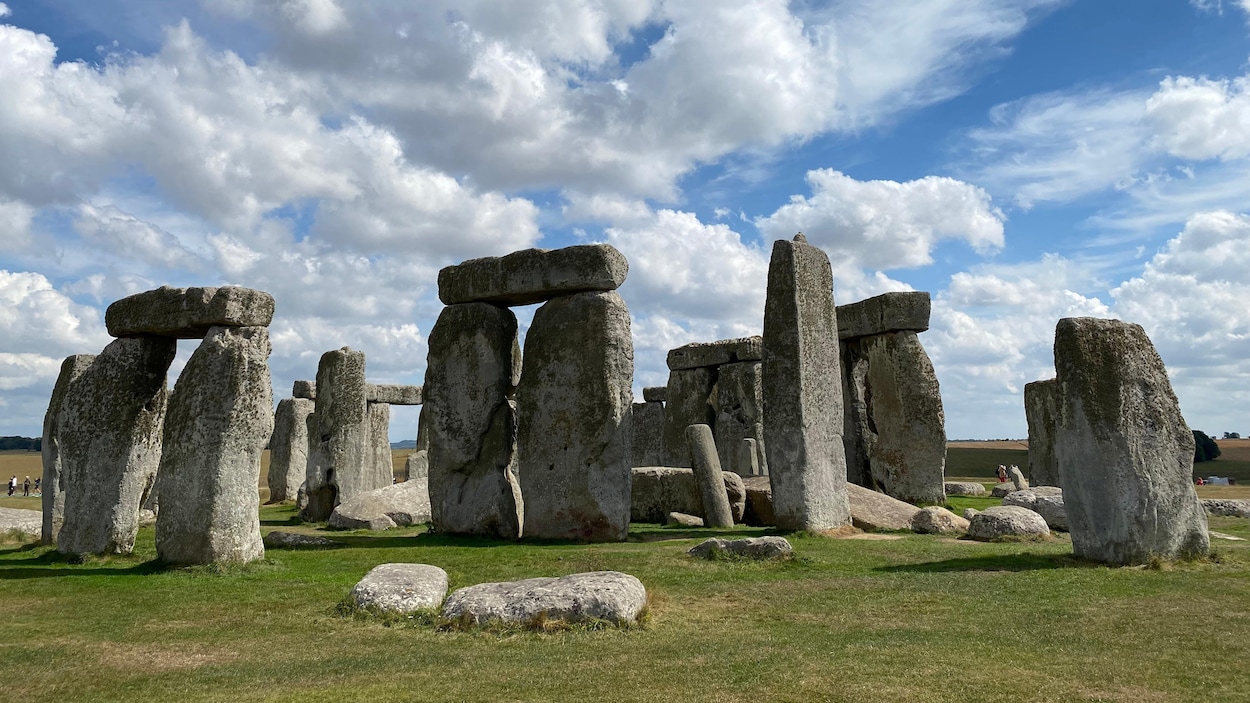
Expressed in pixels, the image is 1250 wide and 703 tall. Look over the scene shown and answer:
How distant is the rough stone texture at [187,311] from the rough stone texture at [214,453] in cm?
25

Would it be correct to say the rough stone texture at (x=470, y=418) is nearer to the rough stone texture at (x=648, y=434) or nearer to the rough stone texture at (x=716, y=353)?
the rough stone texture at (x=716, y=353)

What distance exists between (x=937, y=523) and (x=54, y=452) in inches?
552

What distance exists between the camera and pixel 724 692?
5.48 meters

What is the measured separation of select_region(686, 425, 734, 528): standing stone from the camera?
15711 mm

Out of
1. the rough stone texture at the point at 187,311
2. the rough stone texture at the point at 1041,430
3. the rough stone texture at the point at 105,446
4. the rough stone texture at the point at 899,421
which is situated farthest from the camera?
the rough stone texture at the point at 1041,430

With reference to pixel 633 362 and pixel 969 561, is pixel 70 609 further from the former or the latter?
pixel 969 561

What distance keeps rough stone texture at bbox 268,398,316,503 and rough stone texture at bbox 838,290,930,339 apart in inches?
611

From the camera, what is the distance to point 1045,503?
49.1ft

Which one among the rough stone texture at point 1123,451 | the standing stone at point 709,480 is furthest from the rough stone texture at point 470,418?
the rough stone texture at point 1123,451

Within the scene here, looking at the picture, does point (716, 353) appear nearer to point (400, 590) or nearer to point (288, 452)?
point (288, 452)

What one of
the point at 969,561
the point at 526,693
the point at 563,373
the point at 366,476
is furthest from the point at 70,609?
the point at 366,476

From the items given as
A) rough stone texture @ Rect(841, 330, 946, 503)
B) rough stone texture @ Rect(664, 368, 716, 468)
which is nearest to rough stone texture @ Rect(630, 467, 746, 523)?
rough stone texture @ Rect(841, 330, 946, 503)

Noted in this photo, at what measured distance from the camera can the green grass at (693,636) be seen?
5.65 metres

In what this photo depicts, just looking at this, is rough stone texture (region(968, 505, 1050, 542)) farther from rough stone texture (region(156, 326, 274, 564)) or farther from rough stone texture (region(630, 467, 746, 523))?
rough stone texture (region(156, 326, 274, 564))
